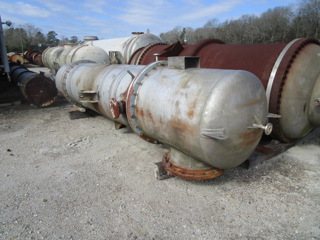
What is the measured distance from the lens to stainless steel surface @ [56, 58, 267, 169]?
7.68ft

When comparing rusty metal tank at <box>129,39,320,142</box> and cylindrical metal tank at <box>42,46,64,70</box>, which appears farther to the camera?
cylindrical metal tank at <box>42,46,64,70</box>

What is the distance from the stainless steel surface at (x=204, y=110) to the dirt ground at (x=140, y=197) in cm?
51

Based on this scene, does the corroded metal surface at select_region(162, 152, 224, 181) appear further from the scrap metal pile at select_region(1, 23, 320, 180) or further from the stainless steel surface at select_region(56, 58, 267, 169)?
the stainless steel surface at select_region(56, 58, 267, 169)

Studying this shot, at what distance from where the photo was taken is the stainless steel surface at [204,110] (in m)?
2.34

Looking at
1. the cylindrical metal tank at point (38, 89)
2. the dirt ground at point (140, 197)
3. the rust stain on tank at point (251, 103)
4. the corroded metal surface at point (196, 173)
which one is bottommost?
the dirt ground at point (140, 197)

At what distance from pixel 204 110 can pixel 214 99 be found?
14 cm

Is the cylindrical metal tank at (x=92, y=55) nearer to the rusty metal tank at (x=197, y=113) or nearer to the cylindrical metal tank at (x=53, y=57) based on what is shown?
the cylindrical metal tank at (x=53, y=57)

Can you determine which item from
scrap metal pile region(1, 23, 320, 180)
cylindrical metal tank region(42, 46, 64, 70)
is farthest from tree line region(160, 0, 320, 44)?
scrap metal pile region(1, 23, 320, 180)

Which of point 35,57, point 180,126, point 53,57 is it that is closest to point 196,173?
point 180,126

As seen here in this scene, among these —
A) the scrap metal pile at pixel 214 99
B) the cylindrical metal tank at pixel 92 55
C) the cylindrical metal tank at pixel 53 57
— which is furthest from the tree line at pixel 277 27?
the scrap metal pile at pixel 214 99

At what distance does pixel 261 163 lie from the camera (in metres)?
3.46

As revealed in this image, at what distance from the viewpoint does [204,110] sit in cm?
236

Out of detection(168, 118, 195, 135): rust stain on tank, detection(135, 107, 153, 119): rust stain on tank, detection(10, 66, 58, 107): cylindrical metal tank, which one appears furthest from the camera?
detection(10, 66, 58, 107): cylindrical metal tank

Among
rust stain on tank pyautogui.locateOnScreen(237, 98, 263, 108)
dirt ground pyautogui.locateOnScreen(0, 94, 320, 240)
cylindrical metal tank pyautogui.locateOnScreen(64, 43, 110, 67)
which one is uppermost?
cylindrical metal tank pyautogui.locateOnScreen(64, 43, 110, 67)
